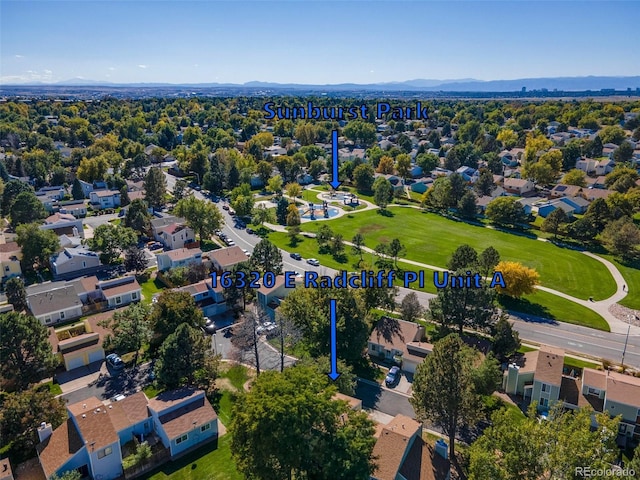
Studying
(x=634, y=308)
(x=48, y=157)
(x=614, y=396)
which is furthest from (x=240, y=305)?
(x=48, y=157)

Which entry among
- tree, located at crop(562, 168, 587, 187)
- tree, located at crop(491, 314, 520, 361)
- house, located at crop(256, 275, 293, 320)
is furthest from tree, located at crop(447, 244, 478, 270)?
tree, located at crop(562, 168, 587, 187)

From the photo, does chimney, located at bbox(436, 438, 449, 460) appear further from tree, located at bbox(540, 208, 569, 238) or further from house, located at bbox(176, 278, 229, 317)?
tree, located at bbox(540, 208, 569, 238)

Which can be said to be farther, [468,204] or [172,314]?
[468,204]

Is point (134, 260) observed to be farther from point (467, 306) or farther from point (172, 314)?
point (467, 306)

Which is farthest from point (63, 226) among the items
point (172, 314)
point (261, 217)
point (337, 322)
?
point (337, 322)

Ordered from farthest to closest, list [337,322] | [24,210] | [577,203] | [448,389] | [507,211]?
[577,203]
[507,211]
[24,210]
[337,322]
[448,389]

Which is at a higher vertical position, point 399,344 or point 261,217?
point 261,217

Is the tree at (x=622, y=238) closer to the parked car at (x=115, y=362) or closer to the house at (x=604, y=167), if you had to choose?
the house at (x=604, y=167)
